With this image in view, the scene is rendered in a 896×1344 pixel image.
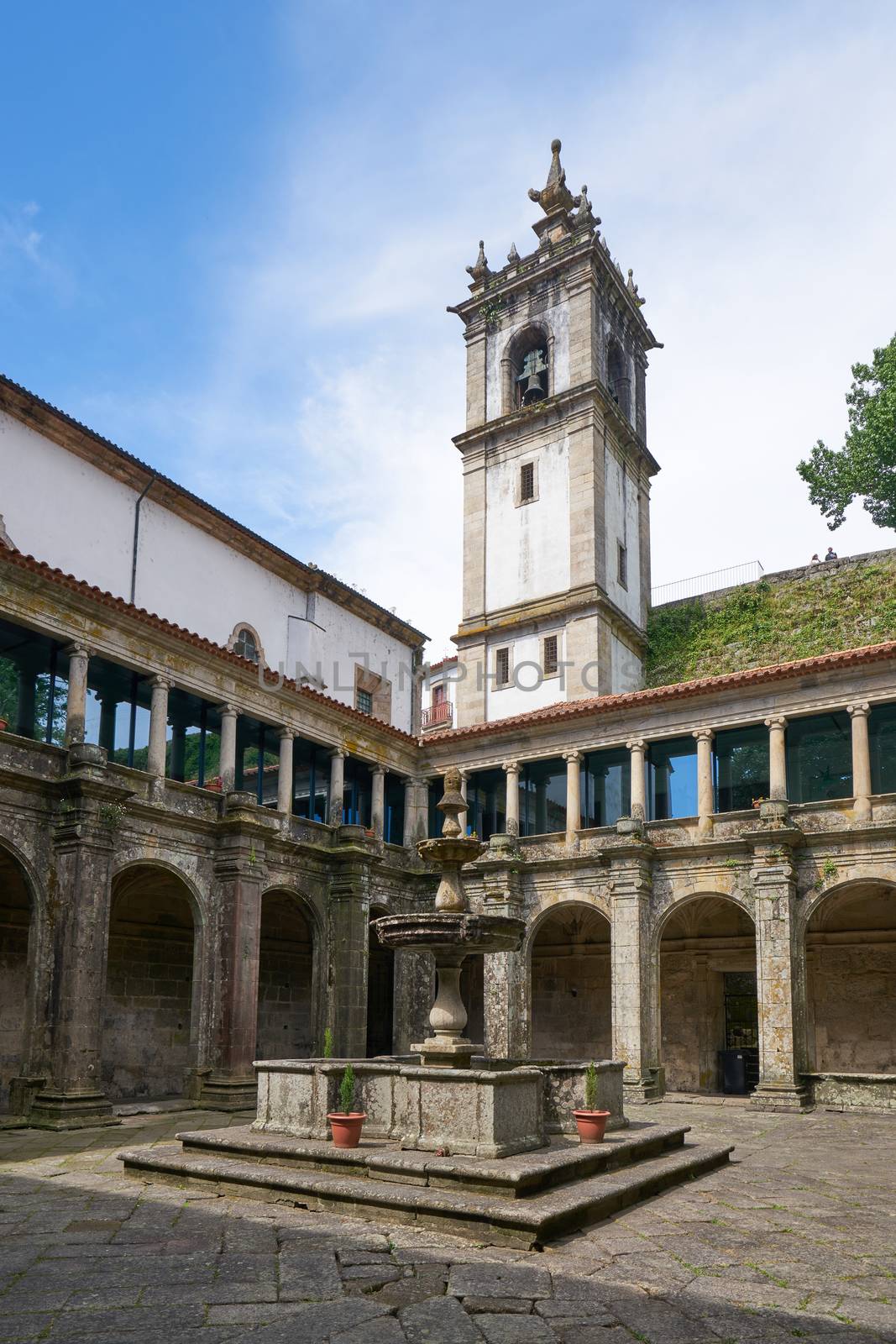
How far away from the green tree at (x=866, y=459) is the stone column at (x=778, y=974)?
17957mm

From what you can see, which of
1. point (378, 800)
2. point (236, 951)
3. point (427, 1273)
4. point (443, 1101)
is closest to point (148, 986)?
point (236, 951)

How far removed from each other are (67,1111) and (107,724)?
648 cm

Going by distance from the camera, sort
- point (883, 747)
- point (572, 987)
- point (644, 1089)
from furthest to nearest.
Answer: point (572, 987)
point (644, 1089)
point (883, 747)

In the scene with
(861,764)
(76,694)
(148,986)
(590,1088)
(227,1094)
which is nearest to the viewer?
(590,1088)

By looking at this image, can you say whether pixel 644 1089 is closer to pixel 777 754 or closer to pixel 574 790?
pixel 574 790

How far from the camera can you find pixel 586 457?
31.6 meters

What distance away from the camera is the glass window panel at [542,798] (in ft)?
81.9

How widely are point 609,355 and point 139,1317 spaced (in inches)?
1293

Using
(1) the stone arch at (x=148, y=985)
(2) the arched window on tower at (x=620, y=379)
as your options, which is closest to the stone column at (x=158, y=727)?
(1) the stone arch at (x=148, y=985)

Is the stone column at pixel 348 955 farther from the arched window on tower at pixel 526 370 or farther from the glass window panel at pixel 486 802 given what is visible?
the arched window on tower at pixel 526 370

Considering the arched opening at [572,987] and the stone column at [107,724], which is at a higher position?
the stone column at [107,724]

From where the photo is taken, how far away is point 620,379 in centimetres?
3572

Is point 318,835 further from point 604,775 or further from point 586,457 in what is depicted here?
point 586,457

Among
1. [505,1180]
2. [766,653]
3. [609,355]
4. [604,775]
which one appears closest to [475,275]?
[609,355]
